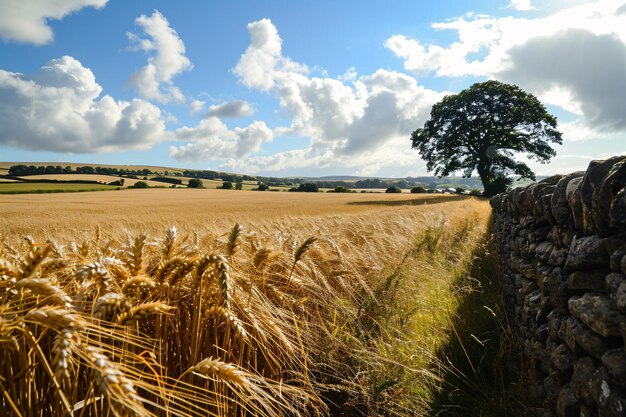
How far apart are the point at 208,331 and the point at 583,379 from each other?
2.05 m

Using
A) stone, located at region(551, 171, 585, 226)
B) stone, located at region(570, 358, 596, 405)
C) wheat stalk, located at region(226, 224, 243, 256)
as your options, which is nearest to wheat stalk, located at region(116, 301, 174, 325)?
wheat stalk, located at region(226, 224, 243, 256)

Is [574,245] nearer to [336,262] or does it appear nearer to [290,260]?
[290,260]

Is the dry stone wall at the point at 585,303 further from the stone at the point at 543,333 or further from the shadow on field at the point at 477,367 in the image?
the shadow on field at the point at 477,367

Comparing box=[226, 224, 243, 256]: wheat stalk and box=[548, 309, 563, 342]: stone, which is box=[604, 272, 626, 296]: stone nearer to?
box=[548, 309, 563, 342]: stone

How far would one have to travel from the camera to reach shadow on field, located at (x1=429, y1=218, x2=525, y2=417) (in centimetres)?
249

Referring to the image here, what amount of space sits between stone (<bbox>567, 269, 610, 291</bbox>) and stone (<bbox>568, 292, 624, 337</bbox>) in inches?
1.7

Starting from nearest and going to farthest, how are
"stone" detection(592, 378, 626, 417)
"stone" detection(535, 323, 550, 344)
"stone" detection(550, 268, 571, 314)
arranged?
"stone" detection(592, 378, 626, 417) < "stone" detection(550, 268, 571, 314) < "stone" detection(535, 323, 550, 344)

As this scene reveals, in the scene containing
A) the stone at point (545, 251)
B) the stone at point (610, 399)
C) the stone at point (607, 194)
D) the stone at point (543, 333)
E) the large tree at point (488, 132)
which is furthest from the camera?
the large tree at point (488, 132)

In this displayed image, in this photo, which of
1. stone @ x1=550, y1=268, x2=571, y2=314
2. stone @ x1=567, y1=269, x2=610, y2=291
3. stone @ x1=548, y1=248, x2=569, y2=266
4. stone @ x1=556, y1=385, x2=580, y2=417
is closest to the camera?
stone @ x1=567, y1=269, x2=610, y2=291

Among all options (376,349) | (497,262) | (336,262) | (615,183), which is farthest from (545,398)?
(497,262)

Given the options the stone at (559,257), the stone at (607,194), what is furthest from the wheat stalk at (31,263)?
the stone at (559,257)

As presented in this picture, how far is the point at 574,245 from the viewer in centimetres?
187

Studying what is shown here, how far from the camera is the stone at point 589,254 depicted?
1.59 metres

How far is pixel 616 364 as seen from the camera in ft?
4.34
